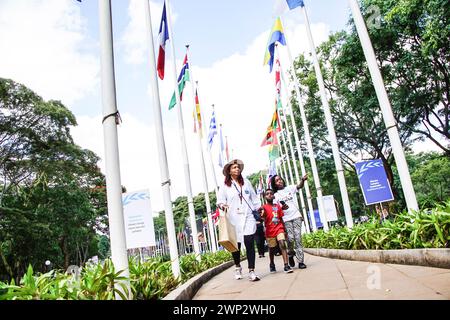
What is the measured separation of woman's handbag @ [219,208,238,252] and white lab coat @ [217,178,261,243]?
26 centimetres

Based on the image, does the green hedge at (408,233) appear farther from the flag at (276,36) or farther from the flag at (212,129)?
the flag at (212,129)

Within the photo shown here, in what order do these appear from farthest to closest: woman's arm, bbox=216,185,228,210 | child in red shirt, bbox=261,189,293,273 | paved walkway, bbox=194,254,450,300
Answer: child in red shirt, bbox=261,189,293,273 < woman's arm, bbox=216,185,228,210 < paved walkway, bbox=194,254,450,300

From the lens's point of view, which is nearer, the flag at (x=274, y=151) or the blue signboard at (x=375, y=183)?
the blue signboard at (x=375, y=183)

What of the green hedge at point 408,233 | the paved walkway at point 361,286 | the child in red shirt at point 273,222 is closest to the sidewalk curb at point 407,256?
the paved walkway at point 361,286

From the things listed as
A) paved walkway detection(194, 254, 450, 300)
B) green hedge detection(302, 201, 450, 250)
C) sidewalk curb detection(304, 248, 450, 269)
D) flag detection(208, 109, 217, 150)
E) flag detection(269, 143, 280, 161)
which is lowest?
paved walkway detection(194, 254, 450, 300)

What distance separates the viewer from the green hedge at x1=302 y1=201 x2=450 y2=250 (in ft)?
14.2

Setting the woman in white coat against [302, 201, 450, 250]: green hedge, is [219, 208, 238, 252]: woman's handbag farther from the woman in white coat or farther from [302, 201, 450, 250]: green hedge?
[302, 201, 450, 250]: green hedge

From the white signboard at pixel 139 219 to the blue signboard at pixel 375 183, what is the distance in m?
4.42

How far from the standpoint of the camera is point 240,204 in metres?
5.76

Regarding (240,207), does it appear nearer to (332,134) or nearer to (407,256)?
(407,256)

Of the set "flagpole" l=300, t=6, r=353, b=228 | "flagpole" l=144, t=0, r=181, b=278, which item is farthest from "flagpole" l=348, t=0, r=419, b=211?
"flagpole" l=144, t=0, r=181, b=278

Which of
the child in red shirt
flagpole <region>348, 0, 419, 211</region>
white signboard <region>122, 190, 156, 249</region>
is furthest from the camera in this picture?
white signboard <region>122, 190, 156, 249</region>

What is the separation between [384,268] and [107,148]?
12.3 feet

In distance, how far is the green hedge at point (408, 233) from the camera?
434 centimetres
